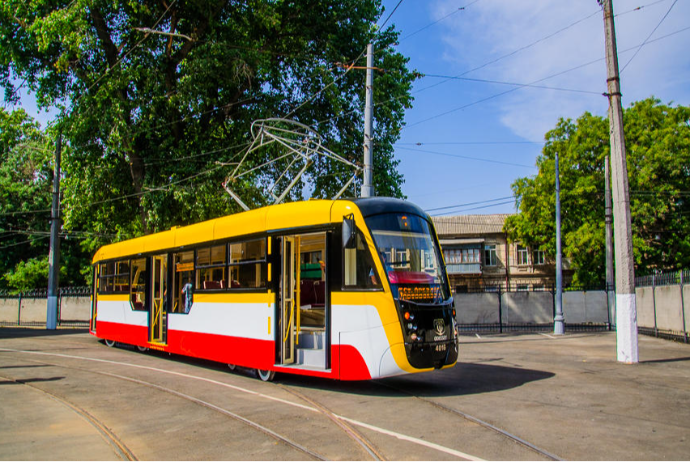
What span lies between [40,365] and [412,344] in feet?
30.3

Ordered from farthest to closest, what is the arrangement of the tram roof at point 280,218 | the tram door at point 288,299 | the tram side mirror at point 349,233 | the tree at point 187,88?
the tree at point 187,88
the tram door at point 288,299
the tram roof at point 280,218
the tram side mirror at point 349,233

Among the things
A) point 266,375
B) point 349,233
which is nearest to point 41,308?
point 266,375

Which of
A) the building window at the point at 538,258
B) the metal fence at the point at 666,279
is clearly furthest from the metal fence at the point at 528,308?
the building window at the point at 538,258

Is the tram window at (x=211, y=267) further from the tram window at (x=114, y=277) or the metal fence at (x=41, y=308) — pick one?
the metal fence at (x=41, y=308)

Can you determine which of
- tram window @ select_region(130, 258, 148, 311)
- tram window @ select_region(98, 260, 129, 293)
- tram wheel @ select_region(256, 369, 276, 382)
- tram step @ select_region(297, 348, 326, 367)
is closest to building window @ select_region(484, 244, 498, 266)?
tram window @ select_region(98, 260, 129, 293)

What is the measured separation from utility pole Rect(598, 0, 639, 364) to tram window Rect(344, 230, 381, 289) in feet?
22.8

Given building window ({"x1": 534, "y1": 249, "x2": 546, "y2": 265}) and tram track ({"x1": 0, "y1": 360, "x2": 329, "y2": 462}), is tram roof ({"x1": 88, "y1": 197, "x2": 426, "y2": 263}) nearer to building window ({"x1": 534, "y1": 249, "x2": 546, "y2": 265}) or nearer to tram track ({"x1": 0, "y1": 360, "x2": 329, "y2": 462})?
tram track ({"x1": 0, "y1": 360, "x2": 329, "y2": 462})

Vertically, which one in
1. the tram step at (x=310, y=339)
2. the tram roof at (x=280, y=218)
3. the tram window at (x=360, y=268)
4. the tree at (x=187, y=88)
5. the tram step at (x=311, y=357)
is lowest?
the tram step at (x=311, y=357)

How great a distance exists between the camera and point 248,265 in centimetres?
1141

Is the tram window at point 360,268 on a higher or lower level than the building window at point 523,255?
lower

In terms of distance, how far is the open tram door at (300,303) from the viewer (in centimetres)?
1037

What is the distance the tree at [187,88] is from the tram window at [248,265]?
34.9 ft

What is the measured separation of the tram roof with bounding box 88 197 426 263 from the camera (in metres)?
9.83

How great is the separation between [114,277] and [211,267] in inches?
266
